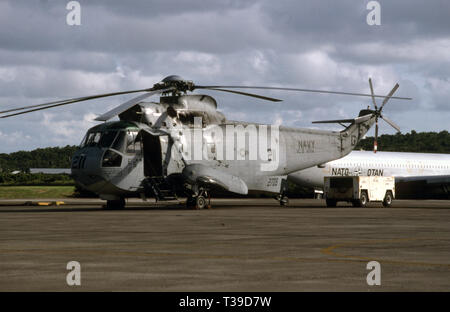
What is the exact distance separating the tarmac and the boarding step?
12413 mm

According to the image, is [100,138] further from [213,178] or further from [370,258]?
[370,258]

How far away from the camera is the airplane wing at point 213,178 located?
38781mm

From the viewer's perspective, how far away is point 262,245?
18.0 metres

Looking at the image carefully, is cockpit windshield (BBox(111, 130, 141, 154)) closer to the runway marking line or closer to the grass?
the runway marking line

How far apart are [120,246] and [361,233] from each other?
8388 millimetres

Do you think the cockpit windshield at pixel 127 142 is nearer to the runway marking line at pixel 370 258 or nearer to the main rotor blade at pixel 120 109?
the main rotor blade at pixel 120 109

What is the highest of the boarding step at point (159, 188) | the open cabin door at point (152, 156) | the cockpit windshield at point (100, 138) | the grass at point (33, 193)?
the cockpit windshield at point (100, 138)

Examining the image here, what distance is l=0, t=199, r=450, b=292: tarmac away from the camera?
11156 millimetres

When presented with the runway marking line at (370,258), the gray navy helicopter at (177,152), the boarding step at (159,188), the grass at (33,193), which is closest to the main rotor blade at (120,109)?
the gray navy helicopter at (177,152)

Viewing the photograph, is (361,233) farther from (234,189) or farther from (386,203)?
(386,203)

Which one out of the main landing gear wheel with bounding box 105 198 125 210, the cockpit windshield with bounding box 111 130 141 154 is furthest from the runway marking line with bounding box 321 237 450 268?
the main landing gear wheel with bounding box 105 198 125 210

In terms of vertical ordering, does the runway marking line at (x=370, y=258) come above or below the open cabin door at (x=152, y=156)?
below

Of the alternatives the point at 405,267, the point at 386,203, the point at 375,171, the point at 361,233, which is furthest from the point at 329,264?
the point at 375,171
